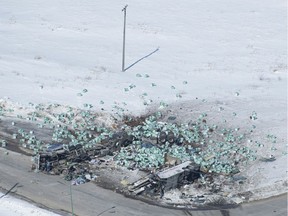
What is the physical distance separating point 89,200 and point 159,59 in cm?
1610

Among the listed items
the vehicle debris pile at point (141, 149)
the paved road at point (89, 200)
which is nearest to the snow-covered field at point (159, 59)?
the vehicle debris pile at point (141, 149)

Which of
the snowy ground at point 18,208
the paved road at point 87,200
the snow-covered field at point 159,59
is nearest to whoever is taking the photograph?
the snowy ground at point 18,208

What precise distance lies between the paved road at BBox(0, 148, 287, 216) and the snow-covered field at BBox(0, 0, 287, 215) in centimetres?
167

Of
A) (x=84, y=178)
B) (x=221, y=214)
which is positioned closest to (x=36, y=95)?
(x=84, y=178)

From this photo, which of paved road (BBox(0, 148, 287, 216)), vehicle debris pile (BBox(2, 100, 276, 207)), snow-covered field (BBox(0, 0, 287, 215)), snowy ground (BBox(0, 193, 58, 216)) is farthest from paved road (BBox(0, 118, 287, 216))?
snow-covered field (BBox(0, 0, 287, 215))

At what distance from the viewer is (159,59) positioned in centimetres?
3844

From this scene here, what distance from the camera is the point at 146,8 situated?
1879 inches

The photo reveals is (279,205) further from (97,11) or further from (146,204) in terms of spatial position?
(97,11)

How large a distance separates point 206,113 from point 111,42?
11871 millimetres

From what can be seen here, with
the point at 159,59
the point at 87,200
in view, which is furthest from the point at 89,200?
the point at 159,59

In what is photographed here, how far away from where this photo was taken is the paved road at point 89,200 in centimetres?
2334

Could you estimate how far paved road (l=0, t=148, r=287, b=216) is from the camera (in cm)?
2334

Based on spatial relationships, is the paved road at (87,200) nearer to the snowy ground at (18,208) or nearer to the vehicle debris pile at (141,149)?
the snowy ground at (18,208)

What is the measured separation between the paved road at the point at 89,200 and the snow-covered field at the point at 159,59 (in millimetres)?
1670
